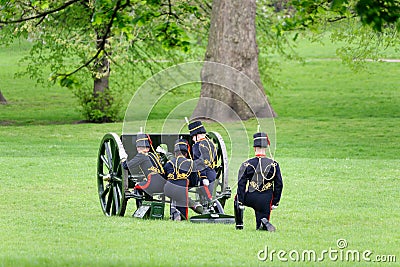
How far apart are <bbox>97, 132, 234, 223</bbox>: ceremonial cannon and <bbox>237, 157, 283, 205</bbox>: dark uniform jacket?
109 centimetres

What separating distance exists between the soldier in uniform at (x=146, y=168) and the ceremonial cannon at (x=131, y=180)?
89 mm

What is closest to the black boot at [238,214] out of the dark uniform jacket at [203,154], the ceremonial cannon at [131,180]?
the ceremonial cannon at [131,180]

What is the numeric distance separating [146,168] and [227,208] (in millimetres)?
2170

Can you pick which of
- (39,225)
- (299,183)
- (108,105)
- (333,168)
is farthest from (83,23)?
(39,225)

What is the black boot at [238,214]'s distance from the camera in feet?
33.8

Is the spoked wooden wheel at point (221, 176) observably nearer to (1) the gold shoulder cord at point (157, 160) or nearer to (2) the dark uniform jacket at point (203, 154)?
(2) the dark uniform jacket at point (203, 154)

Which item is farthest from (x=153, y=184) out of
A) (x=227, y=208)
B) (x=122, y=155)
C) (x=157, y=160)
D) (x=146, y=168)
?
(x=227, y=208)

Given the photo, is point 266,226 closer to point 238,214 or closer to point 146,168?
point 238,214

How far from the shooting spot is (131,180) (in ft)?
38.9

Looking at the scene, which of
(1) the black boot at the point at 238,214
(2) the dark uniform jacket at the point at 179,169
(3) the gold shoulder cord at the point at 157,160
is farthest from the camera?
(3) the gold shoulder cord at the point at 157,160

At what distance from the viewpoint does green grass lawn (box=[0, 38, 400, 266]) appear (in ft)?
28.5

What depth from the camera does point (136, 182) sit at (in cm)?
1176

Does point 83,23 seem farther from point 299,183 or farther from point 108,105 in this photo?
point 299,183

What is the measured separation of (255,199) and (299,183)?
634 cm
